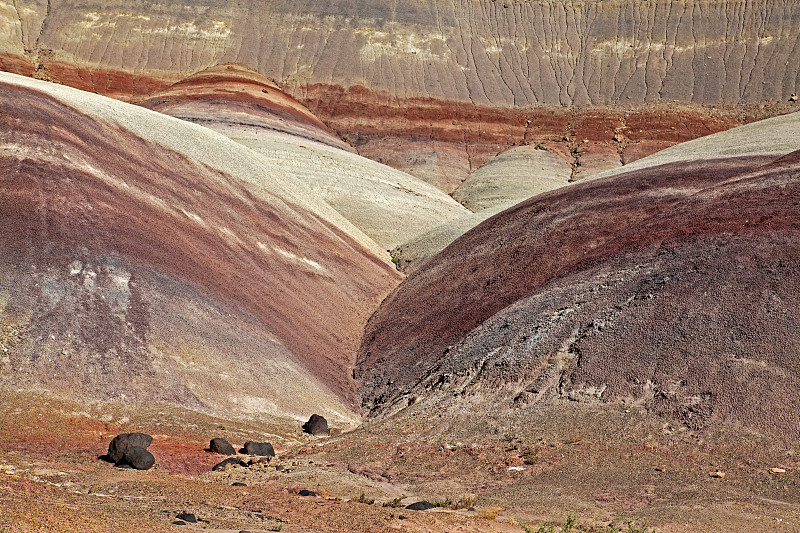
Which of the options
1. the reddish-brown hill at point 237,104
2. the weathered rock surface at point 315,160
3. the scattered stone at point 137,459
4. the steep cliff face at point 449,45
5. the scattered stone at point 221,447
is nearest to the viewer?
the scattered stone at point 137,459

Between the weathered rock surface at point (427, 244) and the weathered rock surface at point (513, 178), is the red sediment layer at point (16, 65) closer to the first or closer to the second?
the weathered rock surface at point (513, 178)

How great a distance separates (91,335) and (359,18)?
77353mm

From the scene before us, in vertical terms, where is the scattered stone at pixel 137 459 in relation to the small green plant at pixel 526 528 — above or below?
below

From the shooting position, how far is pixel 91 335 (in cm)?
1697

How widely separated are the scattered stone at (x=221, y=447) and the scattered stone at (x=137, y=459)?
168cm

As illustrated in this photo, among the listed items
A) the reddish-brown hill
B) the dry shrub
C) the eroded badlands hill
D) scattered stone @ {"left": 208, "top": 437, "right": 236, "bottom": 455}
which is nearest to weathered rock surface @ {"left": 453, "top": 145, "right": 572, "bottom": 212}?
the reddish-brown hill

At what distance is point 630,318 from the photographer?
1728cm

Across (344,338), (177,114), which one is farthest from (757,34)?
(344,338)

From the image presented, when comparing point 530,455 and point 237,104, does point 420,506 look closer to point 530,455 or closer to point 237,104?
point 530,455

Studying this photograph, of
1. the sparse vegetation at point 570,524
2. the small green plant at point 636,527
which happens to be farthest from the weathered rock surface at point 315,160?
the small green plant at point 636,527

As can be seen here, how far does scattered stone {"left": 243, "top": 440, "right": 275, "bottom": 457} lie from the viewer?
1483 cm

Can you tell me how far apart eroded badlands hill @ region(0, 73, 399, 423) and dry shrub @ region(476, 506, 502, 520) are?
7423 millimetres

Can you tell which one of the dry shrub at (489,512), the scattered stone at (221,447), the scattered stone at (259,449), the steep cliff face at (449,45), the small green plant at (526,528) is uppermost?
the steep cliff face at (449,45)

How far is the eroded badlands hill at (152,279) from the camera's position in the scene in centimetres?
1677
